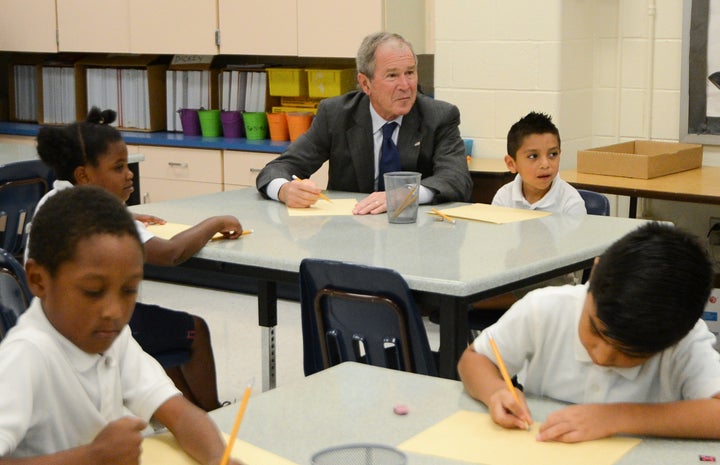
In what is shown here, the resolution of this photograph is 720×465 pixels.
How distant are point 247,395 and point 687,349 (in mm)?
673

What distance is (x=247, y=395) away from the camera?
4.40 feet

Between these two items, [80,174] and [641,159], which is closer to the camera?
[80,174]

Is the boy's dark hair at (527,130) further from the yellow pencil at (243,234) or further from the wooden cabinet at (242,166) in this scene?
the wooden cabinet at (242,166)

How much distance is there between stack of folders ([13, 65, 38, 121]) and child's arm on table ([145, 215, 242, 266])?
13.2 ft

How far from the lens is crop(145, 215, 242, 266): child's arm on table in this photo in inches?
105

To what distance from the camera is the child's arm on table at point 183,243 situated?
2676 millimetres

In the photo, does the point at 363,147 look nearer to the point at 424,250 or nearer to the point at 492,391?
the point at 424,250

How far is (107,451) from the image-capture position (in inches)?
51.8

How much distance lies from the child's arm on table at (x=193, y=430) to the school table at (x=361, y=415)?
2.2 inches

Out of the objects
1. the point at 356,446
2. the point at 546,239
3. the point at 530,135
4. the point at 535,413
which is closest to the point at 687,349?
the point at 535,413

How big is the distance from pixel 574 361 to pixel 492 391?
0.54ft

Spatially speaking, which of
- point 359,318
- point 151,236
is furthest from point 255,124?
point 359,318

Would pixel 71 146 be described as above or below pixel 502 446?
above

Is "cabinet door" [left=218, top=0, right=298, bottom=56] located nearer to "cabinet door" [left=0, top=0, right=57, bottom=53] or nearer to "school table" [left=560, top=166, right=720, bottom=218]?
"cabinet door" [left=0, top=0, right=57, bottom=53]
